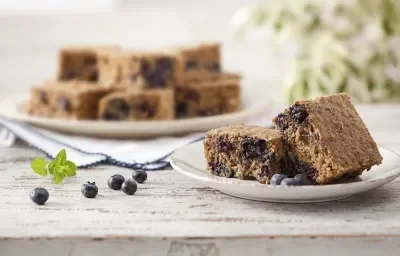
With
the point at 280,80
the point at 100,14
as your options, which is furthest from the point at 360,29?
the point at 100,14

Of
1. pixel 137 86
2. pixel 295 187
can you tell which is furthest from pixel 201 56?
pixel 295 187

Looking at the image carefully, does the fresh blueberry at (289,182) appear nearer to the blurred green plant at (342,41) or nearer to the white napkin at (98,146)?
the white napkin at (98,146)

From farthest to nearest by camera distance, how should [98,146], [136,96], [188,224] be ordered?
[136,96], [98,146], [188,224]

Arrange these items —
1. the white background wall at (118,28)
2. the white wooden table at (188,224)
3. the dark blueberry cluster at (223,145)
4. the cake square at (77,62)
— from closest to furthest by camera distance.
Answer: the white wooden table at (188,224) < the dark blueberry cluster at (223,145) < the cake square at (77,62) < the white background wall at (118,28)

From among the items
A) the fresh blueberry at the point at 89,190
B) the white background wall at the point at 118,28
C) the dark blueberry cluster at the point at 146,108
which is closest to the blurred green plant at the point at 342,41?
the white background wall at the point at 118,28

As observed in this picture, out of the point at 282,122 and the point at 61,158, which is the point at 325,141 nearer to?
the point at 282,122

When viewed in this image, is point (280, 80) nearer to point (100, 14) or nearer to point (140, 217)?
point (100, 14)

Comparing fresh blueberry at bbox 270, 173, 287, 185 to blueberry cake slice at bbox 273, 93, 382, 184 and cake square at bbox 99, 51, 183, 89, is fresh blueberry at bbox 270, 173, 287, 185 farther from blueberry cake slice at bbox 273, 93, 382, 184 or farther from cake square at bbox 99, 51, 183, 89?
cake square at bbox 99, 51, 183, 89
